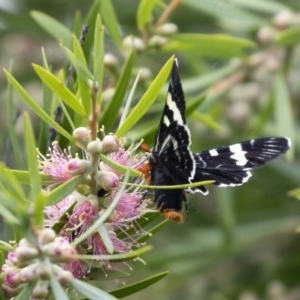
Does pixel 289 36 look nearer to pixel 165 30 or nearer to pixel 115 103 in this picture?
pixel 165 30

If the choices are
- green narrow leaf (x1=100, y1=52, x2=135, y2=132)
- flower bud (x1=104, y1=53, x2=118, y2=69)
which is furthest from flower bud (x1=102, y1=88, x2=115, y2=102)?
green narrow leaf (x1=100, y1=52, x2=135, y2=132)

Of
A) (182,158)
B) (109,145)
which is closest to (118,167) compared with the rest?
(109,145)

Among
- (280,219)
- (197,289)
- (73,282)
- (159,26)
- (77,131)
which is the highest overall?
(159,26)

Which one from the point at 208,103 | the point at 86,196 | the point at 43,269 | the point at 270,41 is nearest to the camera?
the point at 43,269

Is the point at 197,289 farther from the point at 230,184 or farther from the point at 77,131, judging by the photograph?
the point at 77,131

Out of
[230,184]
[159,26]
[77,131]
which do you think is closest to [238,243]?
[159,26]

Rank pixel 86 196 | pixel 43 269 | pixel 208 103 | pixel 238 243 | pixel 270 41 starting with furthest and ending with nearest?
1. pixel 238 243
2. pixel 270 41
3. pixel 208 103
4. pixel 86 196
5. pixel 43 269

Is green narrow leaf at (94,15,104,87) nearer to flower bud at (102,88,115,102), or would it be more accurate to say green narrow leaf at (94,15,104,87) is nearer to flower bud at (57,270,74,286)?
flower bud at (57,270,74,286)
